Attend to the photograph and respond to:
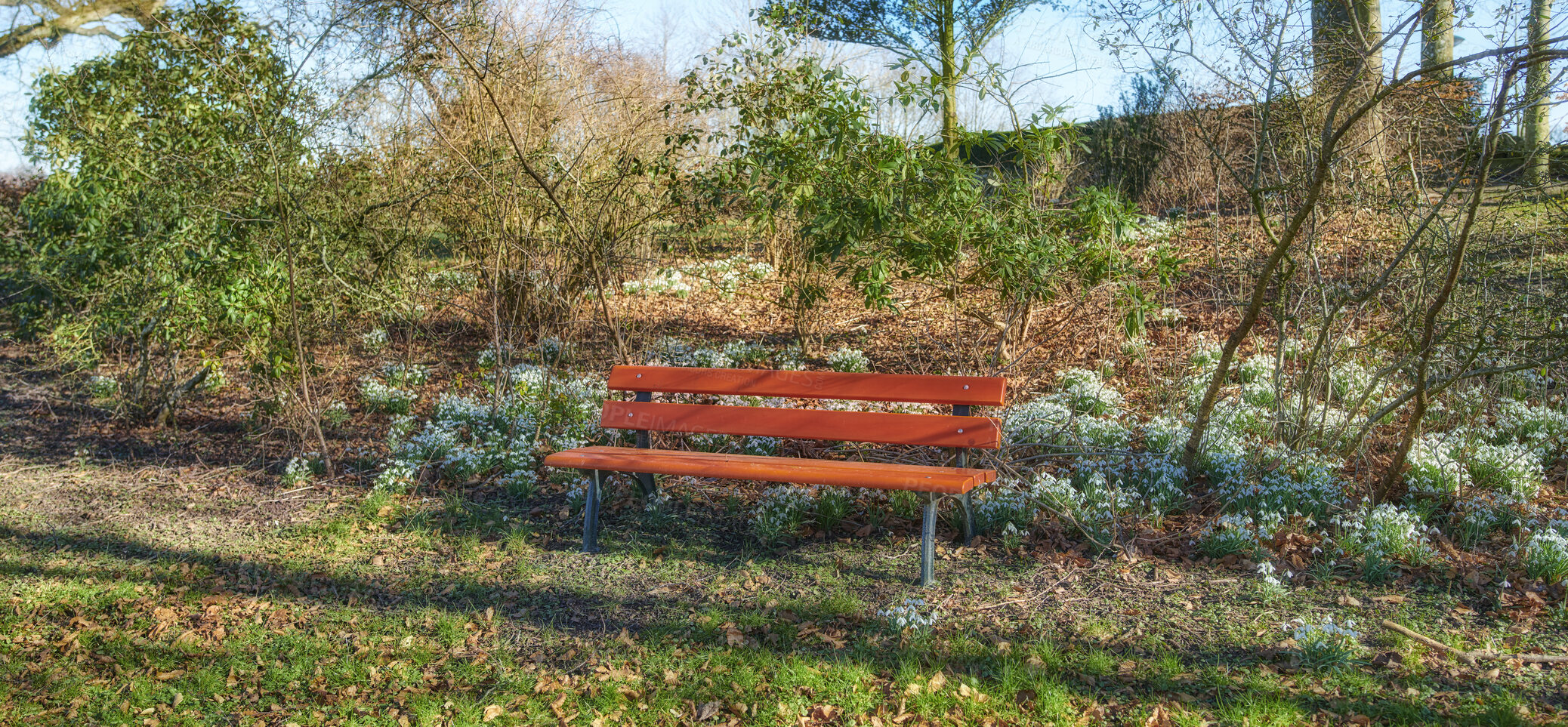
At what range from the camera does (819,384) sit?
4891mm

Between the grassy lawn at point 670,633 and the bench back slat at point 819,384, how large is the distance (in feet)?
2.07

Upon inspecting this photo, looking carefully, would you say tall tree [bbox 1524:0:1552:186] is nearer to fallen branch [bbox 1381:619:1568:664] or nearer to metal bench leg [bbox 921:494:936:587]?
fallen branch [bbox 1381:619:1568:664]

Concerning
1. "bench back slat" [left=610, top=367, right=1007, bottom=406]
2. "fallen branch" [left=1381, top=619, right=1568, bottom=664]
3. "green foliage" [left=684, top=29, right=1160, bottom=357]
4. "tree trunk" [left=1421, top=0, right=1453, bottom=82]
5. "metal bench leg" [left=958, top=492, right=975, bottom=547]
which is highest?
"tree trunk" [left=1421, top=0, right=1453, bottom=82]

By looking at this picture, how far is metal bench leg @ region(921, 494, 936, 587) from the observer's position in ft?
13.2

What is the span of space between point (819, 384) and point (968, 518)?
3.11ft

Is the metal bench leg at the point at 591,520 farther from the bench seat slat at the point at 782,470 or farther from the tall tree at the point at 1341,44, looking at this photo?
the tall tree at the point at 1341,44

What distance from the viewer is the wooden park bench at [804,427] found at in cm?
411

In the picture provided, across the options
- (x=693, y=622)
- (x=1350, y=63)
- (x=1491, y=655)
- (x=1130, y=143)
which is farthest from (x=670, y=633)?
(x=1130, y=143)

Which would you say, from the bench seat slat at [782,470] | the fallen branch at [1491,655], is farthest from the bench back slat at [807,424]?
the fallen branch at [1491,655]

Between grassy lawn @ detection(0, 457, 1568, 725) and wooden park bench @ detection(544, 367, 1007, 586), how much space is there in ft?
1.28

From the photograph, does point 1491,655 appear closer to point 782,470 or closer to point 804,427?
point 782,470

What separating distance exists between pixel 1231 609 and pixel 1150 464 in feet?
4.50

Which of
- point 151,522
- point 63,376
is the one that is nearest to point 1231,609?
point 151,522

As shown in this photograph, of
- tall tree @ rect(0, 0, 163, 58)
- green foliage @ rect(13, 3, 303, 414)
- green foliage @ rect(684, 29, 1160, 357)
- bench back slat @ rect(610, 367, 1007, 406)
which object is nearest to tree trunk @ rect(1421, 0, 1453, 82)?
green foliage @ rect(684, 29, 1160, 357)
